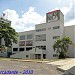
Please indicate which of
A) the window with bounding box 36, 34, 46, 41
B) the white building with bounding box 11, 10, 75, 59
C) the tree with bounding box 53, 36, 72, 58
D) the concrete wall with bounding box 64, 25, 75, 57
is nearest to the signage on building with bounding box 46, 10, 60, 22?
the white building with bounding box 11, 10, 75, 59

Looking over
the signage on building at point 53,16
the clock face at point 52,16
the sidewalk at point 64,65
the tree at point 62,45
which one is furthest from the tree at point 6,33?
the sidewalk at point 64,65

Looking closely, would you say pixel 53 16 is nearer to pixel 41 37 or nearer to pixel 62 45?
pixel 41 37

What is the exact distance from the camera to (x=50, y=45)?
201ft

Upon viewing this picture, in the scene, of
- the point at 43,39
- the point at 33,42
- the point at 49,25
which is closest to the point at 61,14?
the point at 49,25

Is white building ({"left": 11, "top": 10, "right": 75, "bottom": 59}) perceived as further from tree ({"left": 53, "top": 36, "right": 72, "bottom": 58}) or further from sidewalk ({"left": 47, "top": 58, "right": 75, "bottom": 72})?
sidewalk ({"left": 47, "top": 58, "right": 75, "bottom": 72})

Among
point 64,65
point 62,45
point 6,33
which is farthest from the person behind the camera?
point 6,33

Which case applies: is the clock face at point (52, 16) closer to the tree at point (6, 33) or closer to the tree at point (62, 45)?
the tree at point (62, 45)

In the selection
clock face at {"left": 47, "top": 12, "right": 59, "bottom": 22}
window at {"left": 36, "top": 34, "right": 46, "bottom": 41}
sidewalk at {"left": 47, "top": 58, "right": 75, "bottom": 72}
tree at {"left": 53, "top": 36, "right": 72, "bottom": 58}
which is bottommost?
sidewalk at {"left": 47, "top": 58, "right": 75, "bottom": 72}

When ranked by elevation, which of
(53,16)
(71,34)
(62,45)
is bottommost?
(62,45)

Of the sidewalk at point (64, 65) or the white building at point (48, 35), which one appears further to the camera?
the white building at point (48, 35)

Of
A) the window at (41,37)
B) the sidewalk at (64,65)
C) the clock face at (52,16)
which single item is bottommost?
the sidewalk at (64,65)

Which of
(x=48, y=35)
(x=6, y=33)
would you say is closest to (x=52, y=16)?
(x=48, y=35)

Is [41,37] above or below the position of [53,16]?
below

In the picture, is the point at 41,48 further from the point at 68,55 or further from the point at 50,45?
the point at 68,55
